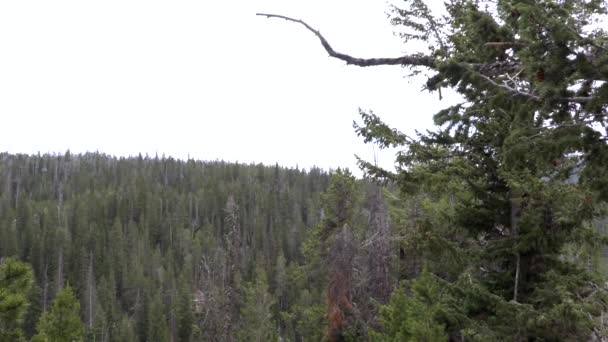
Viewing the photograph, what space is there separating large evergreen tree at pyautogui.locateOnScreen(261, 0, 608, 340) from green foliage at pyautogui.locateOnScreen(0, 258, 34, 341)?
6.53 meters

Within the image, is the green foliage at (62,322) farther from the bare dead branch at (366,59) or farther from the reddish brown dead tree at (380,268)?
the reddish brown dead tree at (380,268)

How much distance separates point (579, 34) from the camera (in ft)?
13.2

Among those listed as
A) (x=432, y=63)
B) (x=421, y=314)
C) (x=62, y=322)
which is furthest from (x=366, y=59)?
(x=62, y=322)

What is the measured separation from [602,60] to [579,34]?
255mm

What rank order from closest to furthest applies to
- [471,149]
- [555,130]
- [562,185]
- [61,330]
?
[555,130]
[562,185]
[471,149]
[61,330]

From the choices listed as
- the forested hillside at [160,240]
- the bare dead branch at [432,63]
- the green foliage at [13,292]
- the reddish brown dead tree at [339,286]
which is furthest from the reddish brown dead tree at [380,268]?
the bare dead branch at [432,63]

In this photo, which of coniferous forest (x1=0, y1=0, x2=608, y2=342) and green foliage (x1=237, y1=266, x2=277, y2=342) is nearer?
coniferous forest (x1=0, y1=0, x2=608, y2=342)

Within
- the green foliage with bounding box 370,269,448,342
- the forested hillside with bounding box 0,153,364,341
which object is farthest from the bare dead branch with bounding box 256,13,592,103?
the forested hillside with bounding box 0,153,364,341

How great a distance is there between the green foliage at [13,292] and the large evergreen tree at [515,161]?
653cm

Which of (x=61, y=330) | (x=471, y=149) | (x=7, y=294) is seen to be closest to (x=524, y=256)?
(x=471, y=149)

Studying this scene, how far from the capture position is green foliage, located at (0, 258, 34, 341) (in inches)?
419

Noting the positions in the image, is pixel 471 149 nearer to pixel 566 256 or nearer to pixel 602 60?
pixel 566 256

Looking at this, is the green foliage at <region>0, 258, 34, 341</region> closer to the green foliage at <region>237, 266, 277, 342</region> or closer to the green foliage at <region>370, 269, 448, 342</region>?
the green foliage at <region>370, 269, 448, 342</region>

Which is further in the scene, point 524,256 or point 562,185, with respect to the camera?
point 524,256
